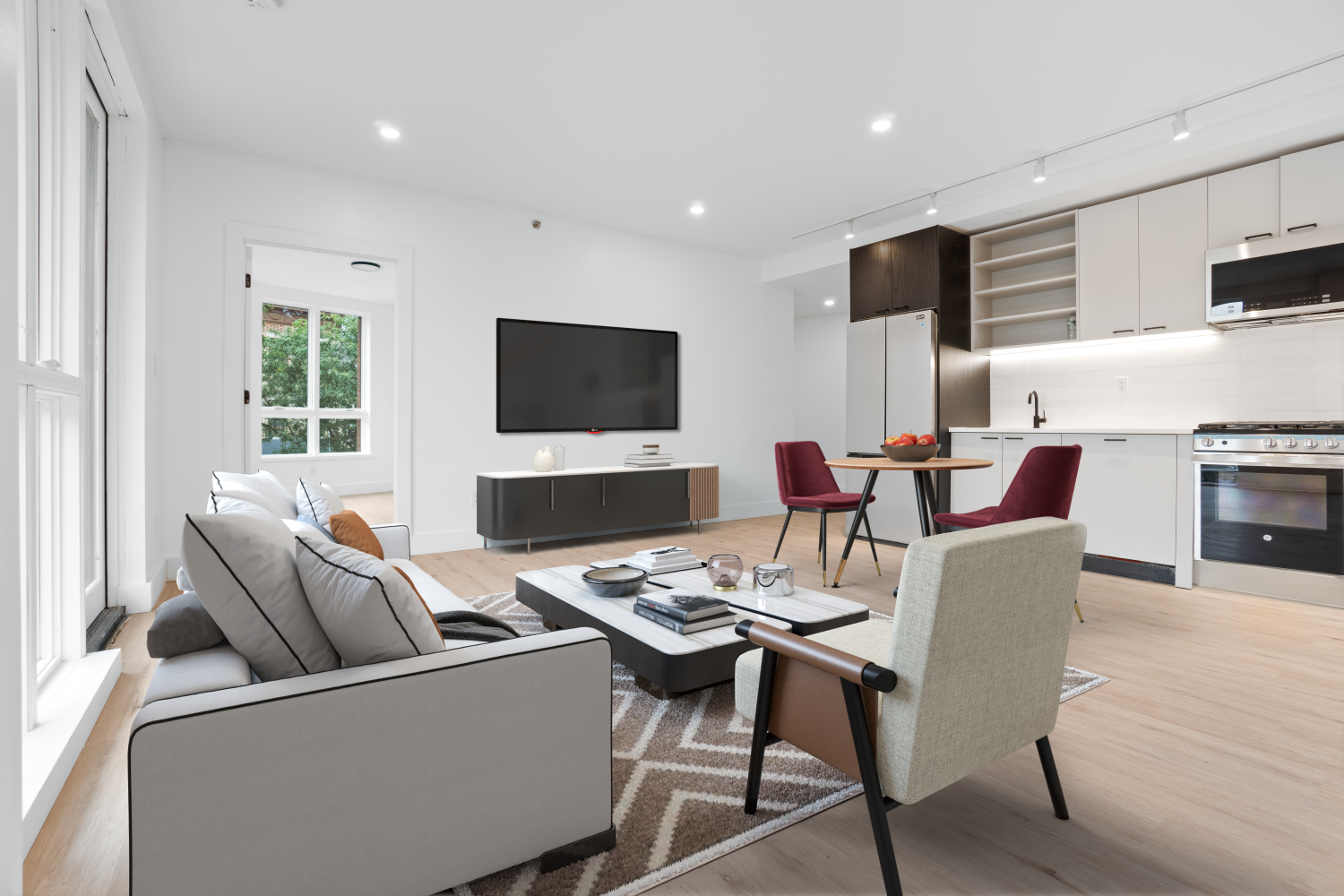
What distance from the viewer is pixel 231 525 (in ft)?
3.88

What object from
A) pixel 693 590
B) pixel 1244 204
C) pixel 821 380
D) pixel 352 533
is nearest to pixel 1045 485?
pixel 693 590

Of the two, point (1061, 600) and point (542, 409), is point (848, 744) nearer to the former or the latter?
point (1061, 600)

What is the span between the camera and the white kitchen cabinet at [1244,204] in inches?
145

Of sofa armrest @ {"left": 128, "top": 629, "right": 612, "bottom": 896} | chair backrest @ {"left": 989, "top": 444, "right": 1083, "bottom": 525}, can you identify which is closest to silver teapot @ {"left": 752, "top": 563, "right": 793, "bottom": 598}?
sofa armrest @ {"left": 128, "top": 629, "right": 612, "bottom": 896}

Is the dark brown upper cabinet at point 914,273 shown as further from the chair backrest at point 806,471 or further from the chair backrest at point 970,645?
the chair backrest at point 970,645

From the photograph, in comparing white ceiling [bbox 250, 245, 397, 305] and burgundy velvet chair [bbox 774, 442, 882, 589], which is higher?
white ceiling [bbox 250, 245, 397, 305]

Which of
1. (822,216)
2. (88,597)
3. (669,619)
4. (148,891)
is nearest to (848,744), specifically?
(669,619)

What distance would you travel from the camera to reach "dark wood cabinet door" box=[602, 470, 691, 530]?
5383 mm

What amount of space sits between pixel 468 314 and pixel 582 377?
1.08m

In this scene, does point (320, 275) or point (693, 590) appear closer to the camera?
point (693, 590)

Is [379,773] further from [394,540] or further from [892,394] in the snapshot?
[892,394]

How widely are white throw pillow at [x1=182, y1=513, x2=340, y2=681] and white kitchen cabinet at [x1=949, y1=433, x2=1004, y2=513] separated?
4.45 metres

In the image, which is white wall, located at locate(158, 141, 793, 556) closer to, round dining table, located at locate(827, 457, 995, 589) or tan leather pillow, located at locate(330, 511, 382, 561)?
tan leather pillow, located at locate(330, 511, 382, 561)

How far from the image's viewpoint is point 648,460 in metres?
5.71
